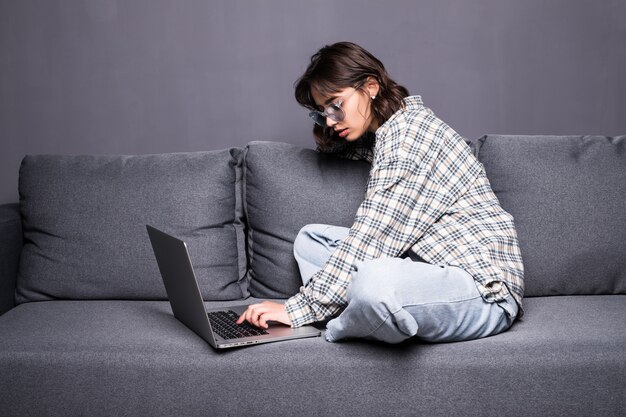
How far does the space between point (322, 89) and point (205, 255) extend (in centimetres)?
62

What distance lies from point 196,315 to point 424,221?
0.60 metres

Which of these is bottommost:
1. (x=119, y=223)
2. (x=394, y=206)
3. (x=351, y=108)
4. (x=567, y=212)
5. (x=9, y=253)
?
(x=9, y=253)

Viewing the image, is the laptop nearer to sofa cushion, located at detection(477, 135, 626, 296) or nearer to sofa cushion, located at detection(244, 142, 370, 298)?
sofa cushion, located at detection(244, 142, 370, 298)

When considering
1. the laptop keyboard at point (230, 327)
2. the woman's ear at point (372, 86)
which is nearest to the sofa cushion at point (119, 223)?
the laptop keyboard at point (230, 327)

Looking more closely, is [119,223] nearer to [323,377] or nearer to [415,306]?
[323,377]

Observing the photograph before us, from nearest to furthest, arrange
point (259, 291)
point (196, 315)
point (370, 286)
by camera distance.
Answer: point (370, 286)
point (196, 315)
point (259, 291)

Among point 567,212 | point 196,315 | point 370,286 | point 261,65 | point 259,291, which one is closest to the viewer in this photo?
point 370,286

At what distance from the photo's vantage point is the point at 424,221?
1571 millimetres

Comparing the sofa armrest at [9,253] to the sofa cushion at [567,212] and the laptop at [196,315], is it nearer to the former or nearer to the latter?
the laptop at [196,315]

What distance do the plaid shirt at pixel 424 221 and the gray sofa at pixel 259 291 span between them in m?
0.13

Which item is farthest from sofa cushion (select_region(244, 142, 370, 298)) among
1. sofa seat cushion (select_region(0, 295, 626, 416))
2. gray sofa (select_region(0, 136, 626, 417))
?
sofa seat cushion (select_region(0, 295, 626, 416))

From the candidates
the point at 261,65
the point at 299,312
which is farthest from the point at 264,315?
the point at 261,65

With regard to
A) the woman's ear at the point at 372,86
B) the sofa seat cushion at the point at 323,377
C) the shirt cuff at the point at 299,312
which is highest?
the woman's ear at the point at 372,86

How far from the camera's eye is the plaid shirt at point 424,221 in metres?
1.52
